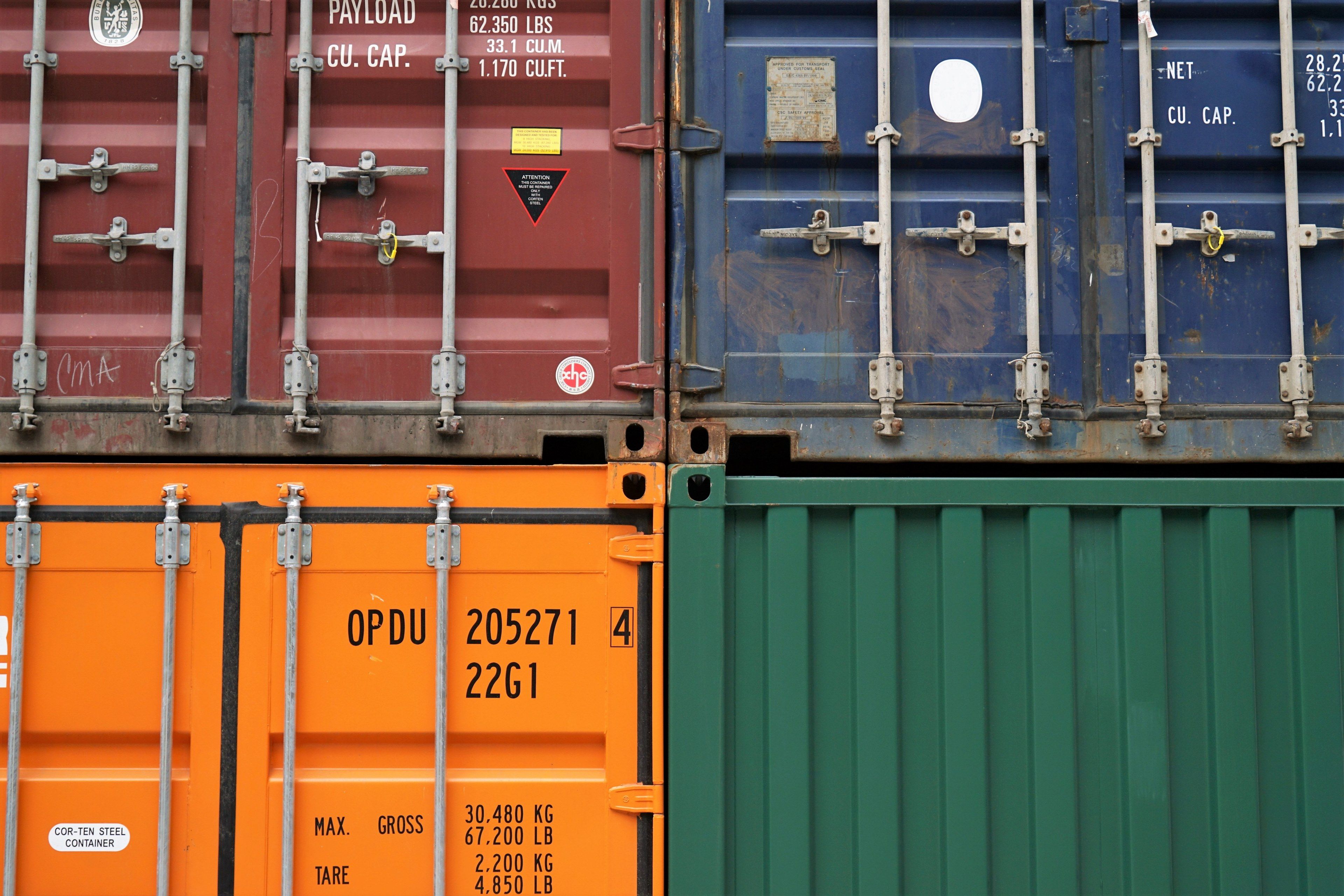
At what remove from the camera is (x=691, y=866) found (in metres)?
2.98

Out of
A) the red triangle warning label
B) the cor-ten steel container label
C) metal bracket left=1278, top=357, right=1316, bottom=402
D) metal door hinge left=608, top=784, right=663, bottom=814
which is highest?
the cor-ten steel container label

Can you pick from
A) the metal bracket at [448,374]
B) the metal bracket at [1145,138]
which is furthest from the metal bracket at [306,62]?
the metal bracket at [1145,138]

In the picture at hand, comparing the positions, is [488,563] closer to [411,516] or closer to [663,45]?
[411,516]

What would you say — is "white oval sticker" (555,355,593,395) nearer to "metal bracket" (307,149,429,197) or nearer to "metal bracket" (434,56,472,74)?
"metal bracket" (307,149,429,197)

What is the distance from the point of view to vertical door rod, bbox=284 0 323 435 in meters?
3.08

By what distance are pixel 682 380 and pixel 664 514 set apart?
0.50 metres

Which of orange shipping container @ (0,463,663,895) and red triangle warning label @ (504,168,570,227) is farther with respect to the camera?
red triangle warning label @ (504,168,570,227)

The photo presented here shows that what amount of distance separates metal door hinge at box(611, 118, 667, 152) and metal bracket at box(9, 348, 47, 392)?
2.27m

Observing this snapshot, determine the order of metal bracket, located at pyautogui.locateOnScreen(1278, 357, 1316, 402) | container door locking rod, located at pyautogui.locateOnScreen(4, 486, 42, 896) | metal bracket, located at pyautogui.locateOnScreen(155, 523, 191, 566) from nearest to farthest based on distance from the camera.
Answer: container door locking rod, located at pyautogui.locateOnScreen(4, 486, 42, 896)
metal bracket, located at pyautogui.locateOnScreen(155, 523, 191, 566)
metal bracket, located at pyautogui.locateOnScreen(1278, 357, 1316, 402)

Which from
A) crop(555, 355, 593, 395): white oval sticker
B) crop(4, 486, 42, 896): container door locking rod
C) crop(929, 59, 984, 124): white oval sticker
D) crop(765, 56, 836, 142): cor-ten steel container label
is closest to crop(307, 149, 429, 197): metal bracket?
crop(555, 355, 593, 395): white oval sticker

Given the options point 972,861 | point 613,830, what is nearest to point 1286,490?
point 972,861

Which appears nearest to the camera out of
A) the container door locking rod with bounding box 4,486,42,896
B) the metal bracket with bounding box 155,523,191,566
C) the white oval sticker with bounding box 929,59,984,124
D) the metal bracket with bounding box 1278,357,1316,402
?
the container door locking rod with bounding box 4,486,42,896

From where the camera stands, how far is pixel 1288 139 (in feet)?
10.4

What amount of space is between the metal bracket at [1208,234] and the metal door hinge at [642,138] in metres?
1.87
